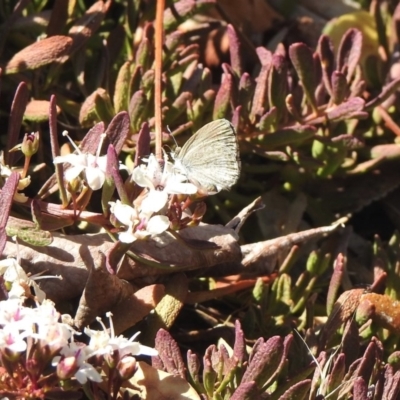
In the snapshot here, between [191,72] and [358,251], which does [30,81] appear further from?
[358,251]

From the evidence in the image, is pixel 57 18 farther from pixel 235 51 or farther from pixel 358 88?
pixel 358 88

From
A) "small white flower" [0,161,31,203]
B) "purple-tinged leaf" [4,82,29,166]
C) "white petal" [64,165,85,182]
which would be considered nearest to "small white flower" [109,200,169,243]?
"white petal" [64,165,85,182]

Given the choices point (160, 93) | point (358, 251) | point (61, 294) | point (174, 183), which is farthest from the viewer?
point (358, 251)

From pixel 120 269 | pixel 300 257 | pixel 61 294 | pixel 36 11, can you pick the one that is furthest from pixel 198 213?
pixel 36 11

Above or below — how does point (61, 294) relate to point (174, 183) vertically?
below

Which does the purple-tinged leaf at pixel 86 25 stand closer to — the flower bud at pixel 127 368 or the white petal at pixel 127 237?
the white petal at pixel 127 237

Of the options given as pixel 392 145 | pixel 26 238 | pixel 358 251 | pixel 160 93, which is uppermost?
pixel 160 93

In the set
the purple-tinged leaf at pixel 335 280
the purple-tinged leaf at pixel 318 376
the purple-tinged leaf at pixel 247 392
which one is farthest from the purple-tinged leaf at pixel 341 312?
the purple-tinged leaf at pixel 247 392
